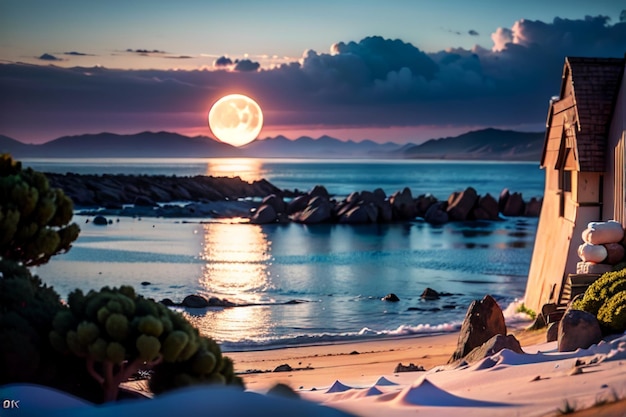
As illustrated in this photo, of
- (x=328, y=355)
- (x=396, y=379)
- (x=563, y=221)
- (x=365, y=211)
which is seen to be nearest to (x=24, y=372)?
(x=396, y=379)

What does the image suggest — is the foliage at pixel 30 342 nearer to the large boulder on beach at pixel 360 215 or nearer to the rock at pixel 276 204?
the large boulder on beach at pixel 360 215

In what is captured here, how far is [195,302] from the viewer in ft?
78.7

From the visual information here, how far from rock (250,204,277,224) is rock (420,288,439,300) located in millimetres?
31507

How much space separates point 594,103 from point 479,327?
552 cm

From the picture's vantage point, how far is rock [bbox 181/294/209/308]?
78.4ft

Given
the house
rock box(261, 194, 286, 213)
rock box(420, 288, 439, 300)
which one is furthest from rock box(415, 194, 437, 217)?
the house

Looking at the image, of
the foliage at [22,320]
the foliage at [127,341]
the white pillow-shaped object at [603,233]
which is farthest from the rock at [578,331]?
the foliage at [22,320]

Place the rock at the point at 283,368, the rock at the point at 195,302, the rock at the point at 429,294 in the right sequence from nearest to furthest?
the rock at the point at 283,368 → the rock at the point at 195,302 → the rock at the point at 429,294

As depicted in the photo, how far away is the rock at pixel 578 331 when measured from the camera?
37.8 ft

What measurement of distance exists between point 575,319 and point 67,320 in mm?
7189

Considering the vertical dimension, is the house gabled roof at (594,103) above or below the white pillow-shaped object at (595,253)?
above

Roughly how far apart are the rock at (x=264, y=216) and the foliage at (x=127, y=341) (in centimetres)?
4795

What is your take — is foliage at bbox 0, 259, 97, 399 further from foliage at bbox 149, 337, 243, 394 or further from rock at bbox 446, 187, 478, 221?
rock at bbox 446, 187, 478, 221

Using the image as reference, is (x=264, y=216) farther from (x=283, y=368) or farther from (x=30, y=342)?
(x=30, y=342)
